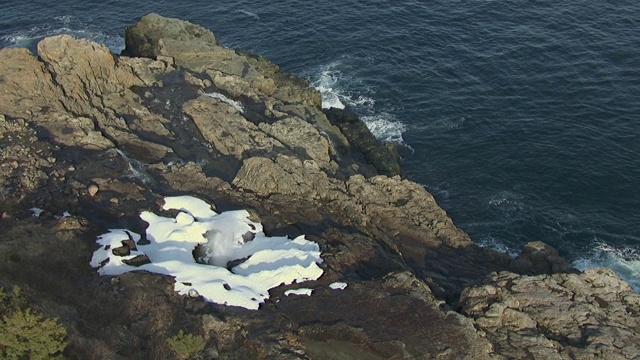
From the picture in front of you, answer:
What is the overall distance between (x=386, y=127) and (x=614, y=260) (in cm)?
2776

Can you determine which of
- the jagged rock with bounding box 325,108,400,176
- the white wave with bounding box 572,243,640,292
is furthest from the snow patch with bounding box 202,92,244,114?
the white wave with bounding box 572,243,640,292

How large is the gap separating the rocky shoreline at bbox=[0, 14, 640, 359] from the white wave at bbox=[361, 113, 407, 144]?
3107 millimetres

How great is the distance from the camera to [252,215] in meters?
40.3

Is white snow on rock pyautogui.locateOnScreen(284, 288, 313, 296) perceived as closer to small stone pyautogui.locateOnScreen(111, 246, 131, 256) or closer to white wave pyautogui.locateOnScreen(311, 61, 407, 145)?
small stone pyautogui.locateOnScreen(111, 246, 131, 256)

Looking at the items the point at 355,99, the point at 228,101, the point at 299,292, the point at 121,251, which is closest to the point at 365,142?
the point at 355,99

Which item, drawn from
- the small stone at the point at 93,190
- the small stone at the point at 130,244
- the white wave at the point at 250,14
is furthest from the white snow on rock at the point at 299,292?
the white wave at the point at 250,14

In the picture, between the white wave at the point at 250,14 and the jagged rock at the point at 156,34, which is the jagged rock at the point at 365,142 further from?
the white wave at the point at 250,14

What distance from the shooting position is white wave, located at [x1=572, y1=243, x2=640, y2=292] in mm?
50312

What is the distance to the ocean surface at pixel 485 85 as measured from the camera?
56.4 m

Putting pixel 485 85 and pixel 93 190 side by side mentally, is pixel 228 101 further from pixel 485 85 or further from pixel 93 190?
pixel 485 85

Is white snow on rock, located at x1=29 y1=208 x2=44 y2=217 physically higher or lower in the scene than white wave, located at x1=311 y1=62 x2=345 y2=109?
higher

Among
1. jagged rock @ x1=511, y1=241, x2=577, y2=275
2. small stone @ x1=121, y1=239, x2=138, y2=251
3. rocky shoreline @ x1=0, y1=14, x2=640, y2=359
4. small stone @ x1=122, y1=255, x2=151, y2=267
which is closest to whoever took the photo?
rocky shoreline @ x1=0, y1=14, x2=640, y2=359

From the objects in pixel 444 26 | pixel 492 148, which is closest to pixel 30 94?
pixel 492 148

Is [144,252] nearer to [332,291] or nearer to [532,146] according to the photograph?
[332,291]
